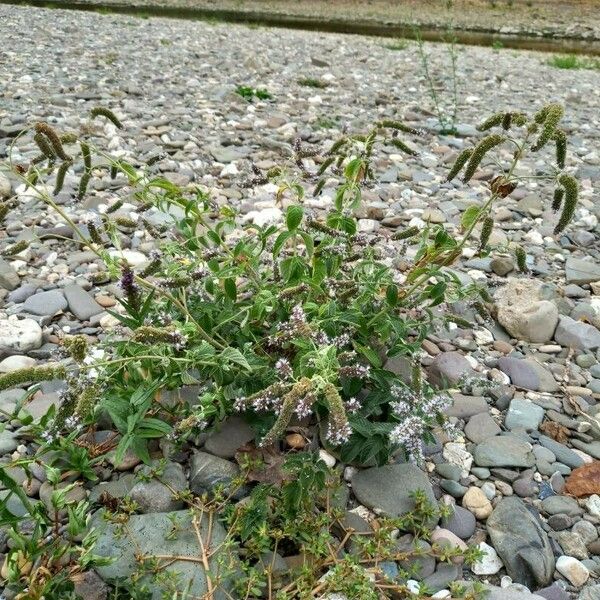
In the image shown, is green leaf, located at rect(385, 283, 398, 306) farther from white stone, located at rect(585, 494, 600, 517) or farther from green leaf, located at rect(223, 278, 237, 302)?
white stone, located at rect(585, 494, 600, 517)

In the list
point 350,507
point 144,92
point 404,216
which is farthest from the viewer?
point 144,92

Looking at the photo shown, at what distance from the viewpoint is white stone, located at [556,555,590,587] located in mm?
2411

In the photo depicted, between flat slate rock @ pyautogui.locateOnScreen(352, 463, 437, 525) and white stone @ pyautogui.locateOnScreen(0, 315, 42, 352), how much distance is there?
1.82 metres

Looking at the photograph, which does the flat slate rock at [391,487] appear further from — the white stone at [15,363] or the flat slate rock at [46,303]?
the flat slate rock at [46,303]

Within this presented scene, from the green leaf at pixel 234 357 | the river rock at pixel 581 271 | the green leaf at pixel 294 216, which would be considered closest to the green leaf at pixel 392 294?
the green leaf at pixel 294 216

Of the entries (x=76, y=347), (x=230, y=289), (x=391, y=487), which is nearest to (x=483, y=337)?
(x=391, y=487)

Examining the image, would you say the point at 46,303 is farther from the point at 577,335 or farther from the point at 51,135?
the point at 577,335

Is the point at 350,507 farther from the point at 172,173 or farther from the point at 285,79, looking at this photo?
the point at 285,79

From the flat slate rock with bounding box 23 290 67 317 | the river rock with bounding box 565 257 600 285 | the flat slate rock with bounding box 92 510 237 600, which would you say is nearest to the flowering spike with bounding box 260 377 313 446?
the flat slate rock with bounding box 92 510 237 600

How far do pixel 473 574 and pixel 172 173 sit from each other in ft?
13.2

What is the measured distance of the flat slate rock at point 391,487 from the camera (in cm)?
262

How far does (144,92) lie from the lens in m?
7.65

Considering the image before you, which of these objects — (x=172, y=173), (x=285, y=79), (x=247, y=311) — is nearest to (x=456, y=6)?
(x=285, y=79)

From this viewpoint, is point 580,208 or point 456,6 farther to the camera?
point 456,6
